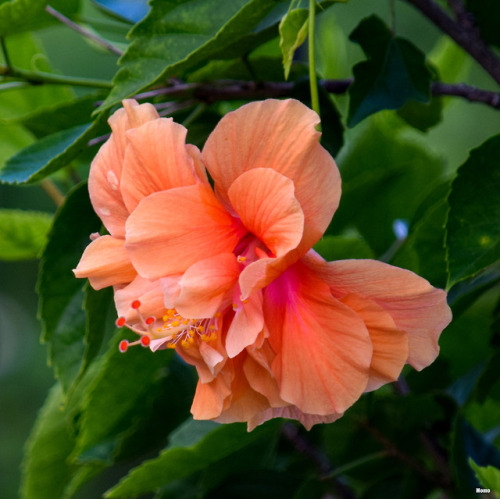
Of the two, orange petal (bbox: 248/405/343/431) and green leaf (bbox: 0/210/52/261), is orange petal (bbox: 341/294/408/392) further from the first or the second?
green leaf (bbox: 0/210/52/261)

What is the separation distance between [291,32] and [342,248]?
275mm

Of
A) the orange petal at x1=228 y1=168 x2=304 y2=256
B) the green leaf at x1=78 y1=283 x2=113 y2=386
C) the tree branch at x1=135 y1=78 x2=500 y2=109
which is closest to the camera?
the orange petal at x1=228 y1=168 x2=304 y2=256

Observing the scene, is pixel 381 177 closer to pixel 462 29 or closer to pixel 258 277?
pixel 462 29

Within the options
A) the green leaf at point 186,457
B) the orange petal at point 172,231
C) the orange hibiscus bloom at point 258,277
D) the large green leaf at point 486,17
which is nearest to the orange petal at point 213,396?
the orange hibiscus bloom at point 258,277

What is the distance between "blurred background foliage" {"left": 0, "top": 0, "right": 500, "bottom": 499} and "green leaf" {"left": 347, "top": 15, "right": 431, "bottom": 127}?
4 centimetres

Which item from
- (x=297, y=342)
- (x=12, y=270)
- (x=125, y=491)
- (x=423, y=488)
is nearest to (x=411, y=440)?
(x=423, y=488)

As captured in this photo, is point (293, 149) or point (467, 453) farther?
point (467, 453)

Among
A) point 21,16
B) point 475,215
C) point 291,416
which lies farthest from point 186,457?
point 21,16

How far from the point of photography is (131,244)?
0.64 metres

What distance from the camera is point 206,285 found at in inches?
24.8

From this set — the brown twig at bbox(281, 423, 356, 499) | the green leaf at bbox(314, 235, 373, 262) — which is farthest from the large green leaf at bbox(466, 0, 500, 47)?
the brown twig at bbox(281, 423, 356, 499)

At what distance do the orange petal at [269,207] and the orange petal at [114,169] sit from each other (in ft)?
0.36

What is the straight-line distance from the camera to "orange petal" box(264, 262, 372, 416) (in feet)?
2.13

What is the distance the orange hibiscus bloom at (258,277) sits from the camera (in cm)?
63
